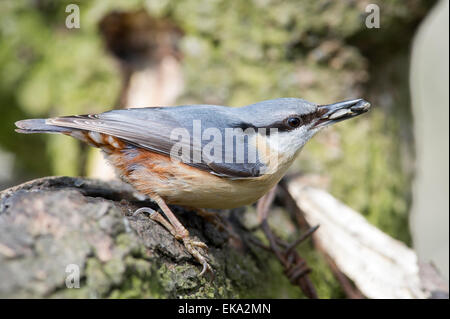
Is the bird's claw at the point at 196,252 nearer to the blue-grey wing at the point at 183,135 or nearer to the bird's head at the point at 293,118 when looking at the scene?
the blue-grey wing at the point at 183,135

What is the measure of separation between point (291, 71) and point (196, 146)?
2.18 meters

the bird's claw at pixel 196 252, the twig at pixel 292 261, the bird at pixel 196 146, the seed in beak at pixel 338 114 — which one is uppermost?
the seed in beak at pixel 338 114

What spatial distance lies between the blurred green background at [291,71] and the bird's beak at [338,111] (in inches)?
46.9

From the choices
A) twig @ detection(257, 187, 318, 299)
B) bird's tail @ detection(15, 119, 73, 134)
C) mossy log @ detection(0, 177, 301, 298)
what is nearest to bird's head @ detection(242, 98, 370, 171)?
twig @ detection(257, 187, 318, 299)

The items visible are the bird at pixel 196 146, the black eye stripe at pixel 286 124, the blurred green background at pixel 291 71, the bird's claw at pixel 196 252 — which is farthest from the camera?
the blurred green background at pixel 291 71

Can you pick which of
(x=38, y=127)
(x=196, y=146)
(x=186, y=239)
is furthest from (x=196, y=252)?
(x=38, y=127)

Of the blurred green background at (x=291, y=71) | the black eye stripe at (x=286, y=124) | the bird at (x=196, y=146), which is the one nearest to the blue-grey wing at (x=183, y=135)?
the bird at (x=196, y=146)

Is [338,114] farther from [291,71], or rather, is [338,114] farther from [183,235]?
[291,71]

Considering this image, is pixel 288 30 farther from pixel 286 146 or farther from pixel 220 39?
pixel 286 146

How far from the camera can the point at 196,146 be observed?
263 cm

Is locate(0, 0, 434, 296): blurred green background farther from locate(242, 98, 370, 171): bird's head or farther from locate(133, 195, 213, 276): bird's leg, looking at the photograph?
locate(133, 195, 213, 276): bird's leg

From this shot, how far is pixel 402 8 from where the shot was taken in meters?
4.52

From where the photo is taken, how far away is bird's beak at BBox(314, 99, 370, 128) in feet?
9.47

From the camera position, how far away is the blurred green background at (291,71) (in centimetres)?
436
